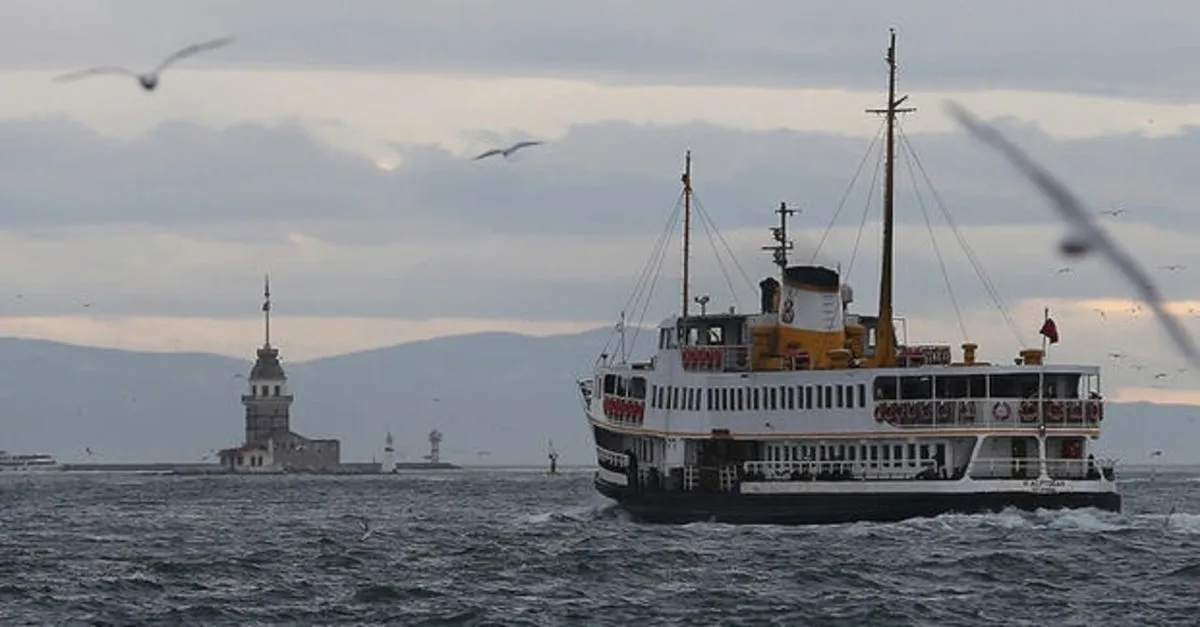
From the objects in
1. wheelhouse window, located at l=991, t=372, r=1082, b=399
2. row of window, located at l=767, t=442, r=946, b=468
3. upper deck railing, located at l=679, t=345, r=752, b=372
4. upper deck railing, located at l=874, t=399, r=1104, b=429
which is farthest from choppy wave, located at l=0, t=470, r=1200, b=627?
upper deck railing, located at l=679, t=345, r=752, b=372

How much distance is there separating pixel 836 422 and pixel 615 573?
23260mm

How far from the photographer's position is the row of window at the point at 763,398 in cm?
9375

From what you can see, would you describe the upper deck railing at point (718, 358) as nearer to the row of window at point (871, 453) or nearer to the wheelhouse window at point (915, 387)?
the row of window at point (871, 453)

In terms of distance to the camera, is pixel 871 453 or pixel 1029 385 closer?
pixel 1029 385

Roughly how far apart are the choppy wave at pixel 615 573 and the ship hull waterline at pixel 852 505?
23.5 inches

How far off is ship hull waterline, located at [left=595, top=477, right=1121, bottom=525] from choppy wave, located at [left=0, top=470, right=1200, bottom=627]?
597mm

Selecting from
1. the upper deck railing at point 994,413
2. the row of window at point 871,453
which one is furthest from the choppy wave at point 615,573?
the upper deck railing at point 994,413

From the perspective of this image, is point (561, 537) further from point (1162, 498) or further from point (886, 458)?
point (1162, 498)

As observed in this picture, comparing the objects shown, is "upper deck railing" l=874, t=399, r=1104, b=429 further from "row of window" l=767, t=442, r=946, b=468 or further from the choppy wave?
the choppy wave

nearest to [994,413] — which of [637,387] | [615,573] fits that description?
[637,387]

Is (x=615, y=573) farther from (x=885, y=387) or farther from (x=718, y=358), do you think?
(x=718, y=358)

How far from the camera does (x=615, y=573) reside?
72.1 m

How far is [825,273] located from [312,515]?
112 feet

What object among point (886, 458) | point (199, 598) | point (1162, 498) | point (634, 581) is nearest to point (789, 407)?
point (886, 458)
